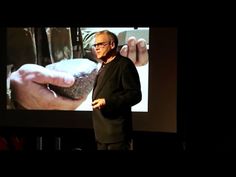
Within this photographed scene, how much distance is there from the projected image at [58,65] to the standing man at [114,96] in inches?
10.2

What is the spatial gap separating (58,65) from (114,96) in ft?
2.55

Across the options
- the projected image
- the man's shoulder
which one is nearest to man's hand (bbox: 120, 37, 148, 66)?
the projected image

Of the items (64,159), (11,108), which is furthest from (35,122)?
(64,159)

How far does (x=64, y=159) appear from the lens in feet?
14.6

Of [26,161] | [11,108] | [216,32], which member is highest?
[216,32]

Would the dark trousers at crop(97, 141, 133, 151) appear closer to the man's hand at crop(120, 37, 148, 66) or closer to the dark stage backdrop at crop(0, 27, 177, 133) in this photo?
the dark stage backdrop at crop(0, 27, 177, 133)

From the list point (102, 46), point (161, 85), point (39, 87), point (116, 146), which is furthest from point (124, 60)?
point (39, 87)

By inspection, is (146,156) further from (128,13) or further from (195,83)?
(128,13)

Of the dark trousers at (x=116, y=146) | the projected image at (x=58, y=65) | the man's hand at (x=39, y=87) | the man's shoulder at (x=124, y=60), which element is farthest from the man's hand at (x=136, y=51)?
the dark trousers at (x=116, y=146)

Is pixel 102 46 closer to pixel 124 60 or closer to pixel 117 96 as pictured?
pixel 124 60

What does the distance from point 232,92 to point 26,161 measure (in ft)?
6.70

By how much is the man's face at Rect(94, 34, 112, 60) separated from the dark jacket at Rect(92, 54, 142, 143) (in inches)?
4.4

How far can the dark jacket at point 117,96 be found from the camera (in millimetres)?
4469

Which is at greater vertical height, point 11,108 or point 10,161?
point 11,108
